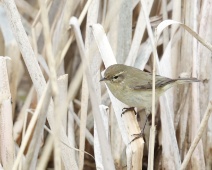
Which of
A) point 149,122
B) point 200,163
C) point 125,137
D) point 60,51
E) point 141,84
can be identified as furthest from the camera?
point 149,122

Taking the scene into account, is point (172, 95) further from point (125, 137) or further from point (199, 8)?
point (125, 137)

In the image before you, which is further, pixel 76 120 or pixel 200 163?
pixel 76 120

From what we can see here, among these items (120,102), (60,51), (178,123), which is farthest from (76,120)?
(60,51)

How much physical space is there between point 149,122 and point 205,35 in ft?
2.74

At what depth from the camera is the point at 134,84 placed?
10.2 feet

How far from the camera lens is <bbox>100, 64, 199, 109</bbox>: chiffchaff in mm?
2875

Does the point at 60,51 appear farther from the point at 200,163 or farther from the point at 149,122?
the point at 149,122

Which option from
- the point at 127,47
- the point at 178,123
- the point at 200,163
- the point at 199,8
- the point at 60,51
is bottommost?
the point at 200,163

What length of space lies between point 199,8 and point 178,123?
0.72m

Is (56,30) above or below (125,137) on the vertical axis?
above

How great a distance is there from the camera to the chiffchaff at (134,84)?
9.43 feet

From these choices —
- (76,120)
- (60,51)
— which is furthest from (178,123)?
(60,51)

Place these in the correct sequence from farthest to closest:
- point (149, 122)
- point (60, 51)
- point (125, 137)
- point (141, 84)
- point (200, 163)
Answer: point (149, 122), point (141, 84), point (200, 163), point (125, 137), point (60, 51)

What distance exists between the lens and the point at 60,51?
5.63 ft
